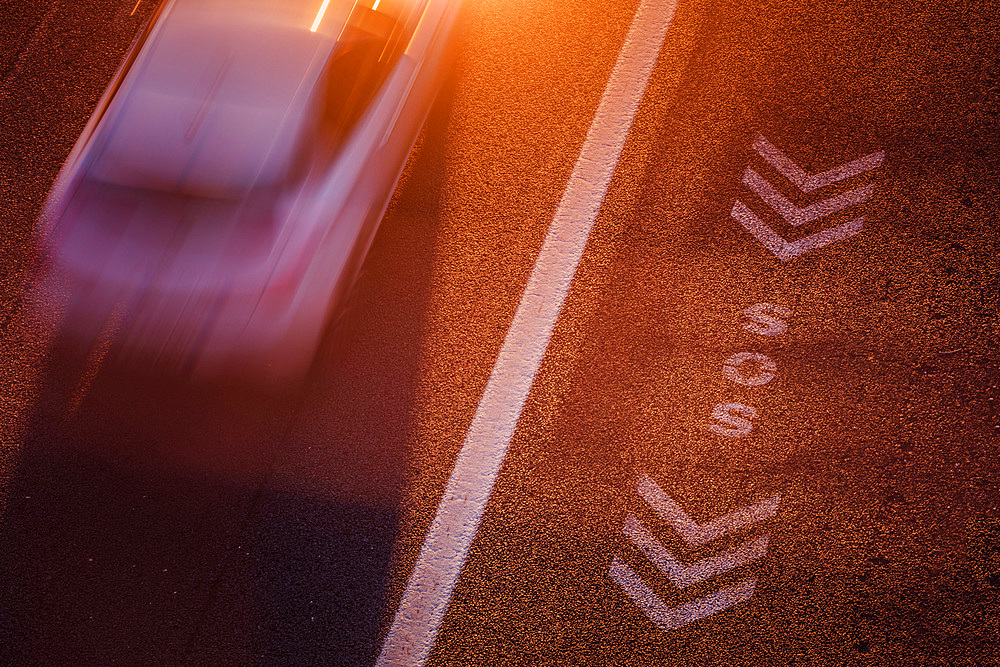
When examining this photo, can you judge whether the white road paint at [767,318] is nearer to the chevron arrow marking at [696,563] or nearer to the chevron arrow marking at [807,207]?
the chevron arrow marking at [807,207]

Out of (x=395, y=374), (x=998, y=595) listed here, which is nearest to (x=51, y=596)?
(x=395, y=374)

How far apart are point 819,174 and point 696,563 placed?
101 inches

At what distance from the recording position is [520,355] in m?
3.55

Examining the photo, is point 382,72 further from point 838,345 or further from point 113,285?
point 838,345

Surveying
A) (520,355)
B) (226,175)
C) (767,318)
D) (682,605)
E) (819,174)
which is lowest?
(682,605)

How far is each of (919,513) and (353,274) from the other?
3.48 m

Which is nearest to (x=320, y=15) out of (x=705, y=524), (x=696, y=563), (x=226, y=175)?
(x=226, y=175)

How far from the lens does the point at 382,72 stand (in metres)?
3.21

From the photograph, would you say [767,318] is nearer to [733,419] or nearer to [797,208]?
[733,419]

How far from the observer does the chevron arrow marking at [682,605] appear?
3111mm

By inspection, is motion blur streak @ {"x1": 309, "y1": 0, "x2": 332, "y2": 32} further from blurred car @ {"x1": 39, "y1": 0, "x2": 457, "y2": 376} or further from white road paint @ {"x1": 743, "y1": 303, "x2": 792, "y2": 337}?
white road paint @ {"x1": 743, "y1": 303, "x2": 792, "y2": 337}

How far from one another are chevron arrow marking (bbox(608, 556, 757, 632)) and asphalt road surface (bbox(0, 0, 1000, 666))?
14mm

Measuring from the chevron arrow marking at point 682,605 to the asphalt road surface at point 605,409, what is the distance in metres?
0.01

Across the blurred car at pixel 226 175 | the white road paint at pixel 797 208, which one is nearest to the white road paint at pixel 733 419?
the white road paint at pixel 797 208
